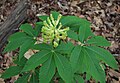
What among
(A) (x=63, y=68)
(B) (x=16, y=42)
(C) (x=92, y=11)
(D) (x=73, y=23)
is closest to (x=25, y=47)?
(B) (x=16, y=42)

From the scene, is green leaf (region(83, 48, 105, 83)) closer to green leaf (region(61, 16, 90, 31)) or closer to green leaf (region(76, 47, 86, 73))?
green leaf (region(76, 47, 86, 73))

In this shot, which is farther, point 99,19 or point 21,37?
point 99,19

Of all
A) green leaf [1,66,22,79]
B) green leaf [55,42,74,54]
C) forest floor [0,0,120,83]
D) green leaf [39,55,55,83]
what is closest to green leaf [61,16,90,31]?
green leaf [55,42,74,54]

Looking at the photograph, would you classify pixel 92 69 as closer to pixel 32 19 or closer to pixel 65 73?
pixel 65 73

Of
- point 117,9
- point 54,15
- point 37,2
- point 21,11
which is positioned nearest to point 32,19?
point 21,11

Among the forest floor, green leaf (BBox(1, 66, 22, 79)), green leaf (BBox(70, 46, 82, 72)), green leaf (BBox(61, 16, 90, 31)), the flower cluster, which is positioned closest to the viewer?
green leaf (BBox(70, 46, 82, 72))

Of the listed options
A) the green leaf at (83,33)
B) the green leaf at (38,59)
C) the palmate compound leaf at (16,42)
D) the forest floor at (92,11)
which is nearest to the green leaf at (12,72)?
the palmate compound leaf at (16,42)
